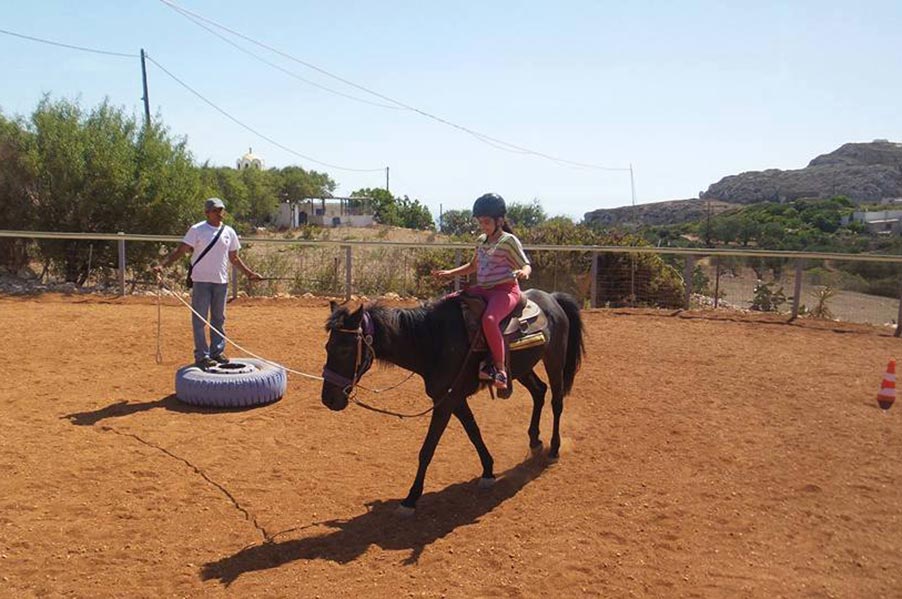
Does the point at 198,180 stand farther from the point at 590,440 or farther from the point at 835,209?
the point at 835,209

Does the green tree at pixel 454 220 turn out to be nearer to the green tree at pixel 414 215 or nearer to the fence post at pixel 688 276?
the green tree at pixel 414 215

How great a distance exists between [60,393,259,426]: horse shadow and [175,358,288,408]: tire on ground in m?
0.06

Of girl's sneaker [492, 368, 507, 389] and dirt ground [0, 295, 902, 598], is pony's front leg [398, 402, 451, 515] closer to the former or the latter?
dirt ground [0, 295, 902, 598]

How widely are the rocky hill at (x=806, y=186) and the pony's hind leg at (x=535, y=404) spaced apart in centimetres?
5282

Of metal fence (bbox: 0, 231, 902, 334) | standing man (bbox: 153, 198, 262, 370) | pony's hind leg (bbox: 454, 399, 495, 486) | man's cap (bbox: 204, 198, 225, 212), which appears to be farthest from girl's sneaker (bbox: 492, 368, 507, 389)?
metal fence (bbox: 0, 231, 902, 334)

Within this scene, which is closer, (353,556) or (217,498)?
(353,556)

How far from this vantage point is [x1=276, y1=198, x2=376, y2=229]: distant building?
2611 inches

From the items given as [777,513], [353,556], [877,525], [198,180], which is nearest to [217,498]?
[353,556]

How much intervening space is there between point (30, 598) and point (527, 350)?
3.83 m

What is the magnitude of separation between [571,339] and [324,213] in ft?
223

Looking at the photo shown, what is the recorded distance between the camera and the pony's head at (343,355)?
4.60m

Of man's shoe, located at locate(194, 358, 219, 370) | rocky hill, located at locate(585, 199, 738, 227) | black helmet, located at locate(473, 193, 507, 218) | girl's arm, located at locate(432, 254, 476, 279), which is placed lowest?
man's shoe, located at locate(194, 358, 219, 370)

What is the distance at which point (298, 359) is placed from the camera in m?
9.45

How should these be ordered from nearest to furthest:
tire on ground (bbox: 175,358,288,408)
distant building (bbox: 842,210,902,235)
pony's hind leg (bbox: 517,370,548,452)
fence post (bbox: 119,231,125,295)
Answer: pony's hind leg (bbox: 517,370,548,452) → tire on ground (bbox: 175,358,288,408) → fence post (bbox: 119,231,125,295) → distant building (bbox: 842,210,902,235)
